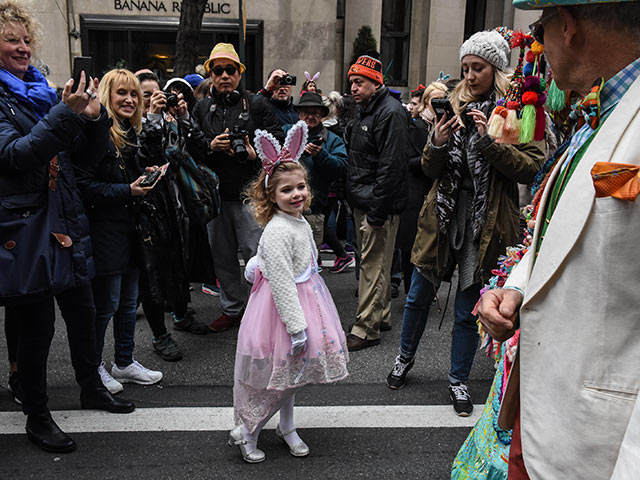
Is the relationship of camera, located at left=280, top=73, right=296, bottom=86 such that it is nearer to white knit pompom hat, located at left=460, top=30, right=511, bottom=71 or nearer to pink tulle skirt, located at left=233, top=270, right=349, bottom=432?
white knit pompom hat, located at left=460, top=30, right=511, bottom=71

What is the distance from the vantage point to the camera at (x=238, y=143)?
4.54 metres

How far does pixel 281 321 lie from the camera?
9.17 feet

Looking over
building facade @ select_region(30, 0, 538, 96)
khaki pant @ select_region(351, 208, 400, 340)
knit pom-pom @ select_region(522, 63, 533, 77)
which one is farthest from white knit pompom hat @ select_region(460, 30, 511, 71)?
building facade @ select_region(30, 0, 538, 96)

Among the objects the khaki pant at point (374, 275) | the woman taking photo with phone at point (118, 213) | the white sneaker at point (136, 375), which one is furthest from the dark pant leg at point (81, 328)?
the khaki pant at point (374, 275)

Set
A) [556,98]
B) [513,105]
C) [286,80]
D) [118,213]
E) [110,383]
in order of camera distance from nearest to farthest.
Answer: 1. [556,98]
2. [513,105]
3. [118,213]
4. [110,383]
5. [286,80]

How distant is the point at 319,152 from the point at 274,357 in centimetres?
308

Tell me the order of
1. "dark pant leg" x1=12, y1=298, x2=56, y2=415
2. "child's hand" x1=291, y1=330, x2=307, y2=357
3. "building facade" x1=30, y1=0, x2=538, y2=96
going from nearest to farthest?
"child's hand" x1=291, y1=330, x2=307, y2=357 → "dark pant leg" x1=12, y1=298, x2=56, y2=415 → "building facade" x1=30, y1=0, x2=538, y2=96

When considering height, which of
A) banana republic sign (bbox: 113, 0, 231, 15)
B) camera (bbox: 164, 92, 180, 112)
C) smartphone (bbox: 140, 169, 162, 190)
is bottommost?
smartphone (bbox: 140, 169, 162, 190)

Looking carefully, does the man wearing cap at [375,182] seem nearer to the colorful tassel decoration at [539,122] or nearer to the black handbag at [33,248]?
the colorful tassel decoration at [539,122]

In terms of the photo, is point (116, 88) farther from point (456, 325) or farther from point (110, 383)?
point (456, 325)

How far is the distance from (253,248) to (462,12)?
14.0 metres

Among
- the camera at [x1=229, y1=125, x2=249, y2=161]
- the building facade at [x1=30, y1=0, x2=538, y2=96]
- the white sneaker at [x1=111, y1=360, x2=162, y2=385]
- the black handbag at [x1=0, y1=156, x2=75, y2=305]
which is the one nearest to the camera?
the black handbag at [x1=0, y1=156, x2=75, y2=305]

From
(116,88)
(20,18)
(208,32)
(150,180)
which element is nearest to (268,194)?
(150,180)

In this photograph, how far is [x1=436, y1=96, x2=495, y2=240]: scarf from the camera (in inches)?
126
